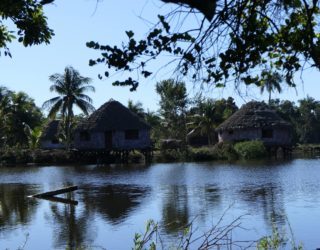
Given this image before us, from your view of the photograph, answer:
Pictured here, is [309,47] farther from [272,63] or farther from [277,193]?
[277,193]

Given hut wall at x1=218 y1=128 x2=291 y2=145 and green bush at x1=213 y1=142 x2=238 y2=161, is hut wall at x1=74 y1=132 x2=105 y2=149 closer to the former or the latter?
green bush at x1=213 y1=142 x2=238 y2=161

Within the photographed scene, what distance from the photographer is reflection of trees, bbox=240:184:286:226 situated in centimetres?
1346

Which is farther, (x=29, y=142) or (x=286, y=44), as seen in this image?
(x=29, y=142)

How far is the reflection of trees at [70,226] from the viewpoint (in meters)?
11.6

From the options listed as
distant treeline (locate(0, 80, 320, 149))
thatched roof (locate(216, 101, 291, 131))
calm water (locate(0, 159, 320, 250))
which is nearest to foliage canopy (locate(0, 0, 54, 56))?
calm water (locate(0, 159, 320, 250))

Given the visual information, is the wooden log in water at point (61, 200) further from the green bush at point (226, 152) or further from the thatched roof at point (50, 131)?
the thatched roof at point (50, 131)

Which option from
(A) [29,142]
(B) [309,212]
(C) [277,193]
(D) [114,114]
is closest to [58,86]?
(D) [114,114]

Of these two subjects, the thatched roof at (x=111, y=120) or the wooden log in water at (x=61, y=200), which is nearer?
the wooden log in water at (x=61, y=200)

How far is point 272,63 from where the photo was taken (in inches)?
227

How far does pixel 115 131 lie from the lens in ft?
149

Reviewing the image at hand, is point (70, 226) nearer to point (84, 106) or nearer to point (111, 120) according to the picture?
point (111, 120)

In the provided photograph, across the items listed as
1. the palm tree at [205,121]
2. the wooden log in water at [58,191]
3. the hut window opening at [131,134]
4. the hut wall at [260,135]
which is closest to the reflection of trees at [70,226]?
the wooden log in water at [58,191]

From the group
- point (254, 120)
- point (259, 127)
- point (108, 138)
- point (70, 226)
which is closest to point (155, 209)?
point (70, 226)

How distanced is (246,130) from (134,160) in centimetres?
1114
